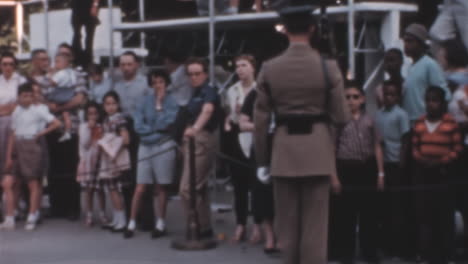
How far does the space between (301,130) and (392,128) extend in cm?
239

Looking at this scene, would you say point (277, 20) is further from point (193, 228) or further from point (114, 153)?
point (193, 228)

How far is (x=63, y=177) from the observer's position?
425 inches

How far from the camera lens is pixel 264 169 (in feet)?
21.1

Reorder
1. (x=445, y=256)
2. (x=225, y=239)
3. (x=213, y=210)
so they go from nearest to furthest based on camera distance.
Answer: (x=445, y=256)
(x=225, y=239)
(x=213, y=210)

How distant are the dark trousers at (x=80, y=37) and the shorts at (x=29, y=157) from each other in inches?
131

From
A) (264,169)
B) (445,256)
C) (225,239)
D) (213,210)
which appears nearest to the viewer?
(264,169)

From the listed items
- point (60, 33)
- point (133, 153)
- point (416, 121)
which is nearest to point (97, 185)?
point (133, 153)

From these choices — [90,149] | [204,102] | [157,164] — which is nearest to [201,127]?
[204,102]

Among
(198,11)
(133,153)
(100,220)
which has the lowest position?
(100,220)

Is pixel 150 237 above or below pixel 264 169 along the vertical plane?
below

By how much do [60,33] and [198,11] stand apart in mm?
5303

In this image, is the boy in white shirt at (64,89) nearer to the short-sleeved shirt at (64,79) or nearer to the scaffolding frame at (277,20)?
the short-sleeved shirt at (64,79)

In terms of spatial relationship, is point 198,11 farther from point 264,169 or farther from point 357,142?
point 264,169

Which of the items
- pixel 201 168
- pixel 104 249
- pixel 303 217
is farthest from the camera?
pixel 201 168
